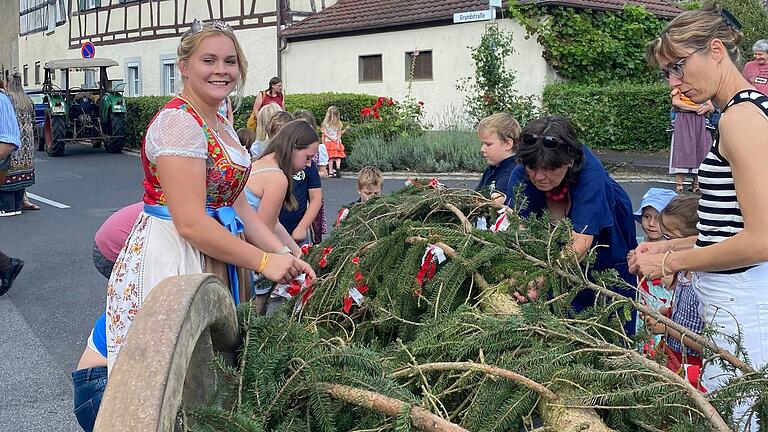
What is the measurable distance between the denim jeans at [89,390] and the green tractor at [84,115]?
20.0m

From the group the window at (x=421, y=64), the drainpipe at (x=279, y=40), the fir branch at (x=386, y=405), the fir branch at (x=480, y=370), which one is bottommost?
the fir branch at (x=386, y=405)

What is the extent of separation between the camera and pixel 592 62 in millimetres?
19984

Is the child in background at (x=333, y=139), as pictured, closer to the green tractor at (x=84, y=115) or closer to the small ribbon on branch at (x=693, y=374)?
the green tractor at (x=84, y=115)

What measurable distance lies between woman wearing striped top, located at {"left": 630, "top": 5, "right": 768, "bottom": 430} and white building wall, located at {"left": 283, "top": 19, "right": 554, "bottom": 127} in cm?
1707

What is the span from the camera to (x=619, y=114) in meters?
17.6

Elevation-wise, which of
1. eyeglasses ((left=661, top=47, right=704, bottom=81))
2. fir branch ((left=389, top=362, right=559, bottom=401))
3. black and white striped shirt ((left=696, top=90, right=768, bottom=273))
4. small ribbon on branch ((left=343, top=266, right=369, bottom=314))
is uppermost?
eyeglasses ((left=661, top=47, right=704, bottom=81))

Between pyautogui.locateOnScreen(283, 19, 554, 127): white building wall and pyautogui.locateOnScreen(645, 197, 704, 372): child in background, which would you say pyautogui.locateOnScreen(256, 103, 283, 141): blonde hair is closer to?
pyautogui.locateOnScreen(645, 197, 704, 372): child in background

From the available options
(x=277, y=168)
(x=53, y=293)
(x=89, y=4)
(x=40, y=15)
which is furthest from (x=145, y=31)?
(x=277, y=168)

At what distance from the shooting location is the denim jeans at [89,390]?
2.80 m

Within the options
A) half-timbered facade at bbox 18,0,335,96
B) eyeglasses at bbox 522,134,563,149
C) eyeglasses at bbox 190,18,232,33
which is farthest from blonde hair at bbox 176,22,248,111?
half-timbered facade at bbox 18,0,335,96

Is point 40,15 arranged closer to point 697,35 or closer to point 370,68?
point 370,68

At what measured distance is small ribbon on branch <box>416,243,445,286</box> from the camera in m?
2.78

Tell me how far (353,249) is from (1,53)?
48.2m

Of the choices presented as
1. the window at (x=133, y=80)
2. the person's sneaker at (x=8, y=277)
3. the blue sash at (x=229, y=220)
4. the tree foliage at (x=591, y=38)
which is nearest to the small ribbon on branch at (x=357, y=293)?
the blue sash at (x=229, y=220)
